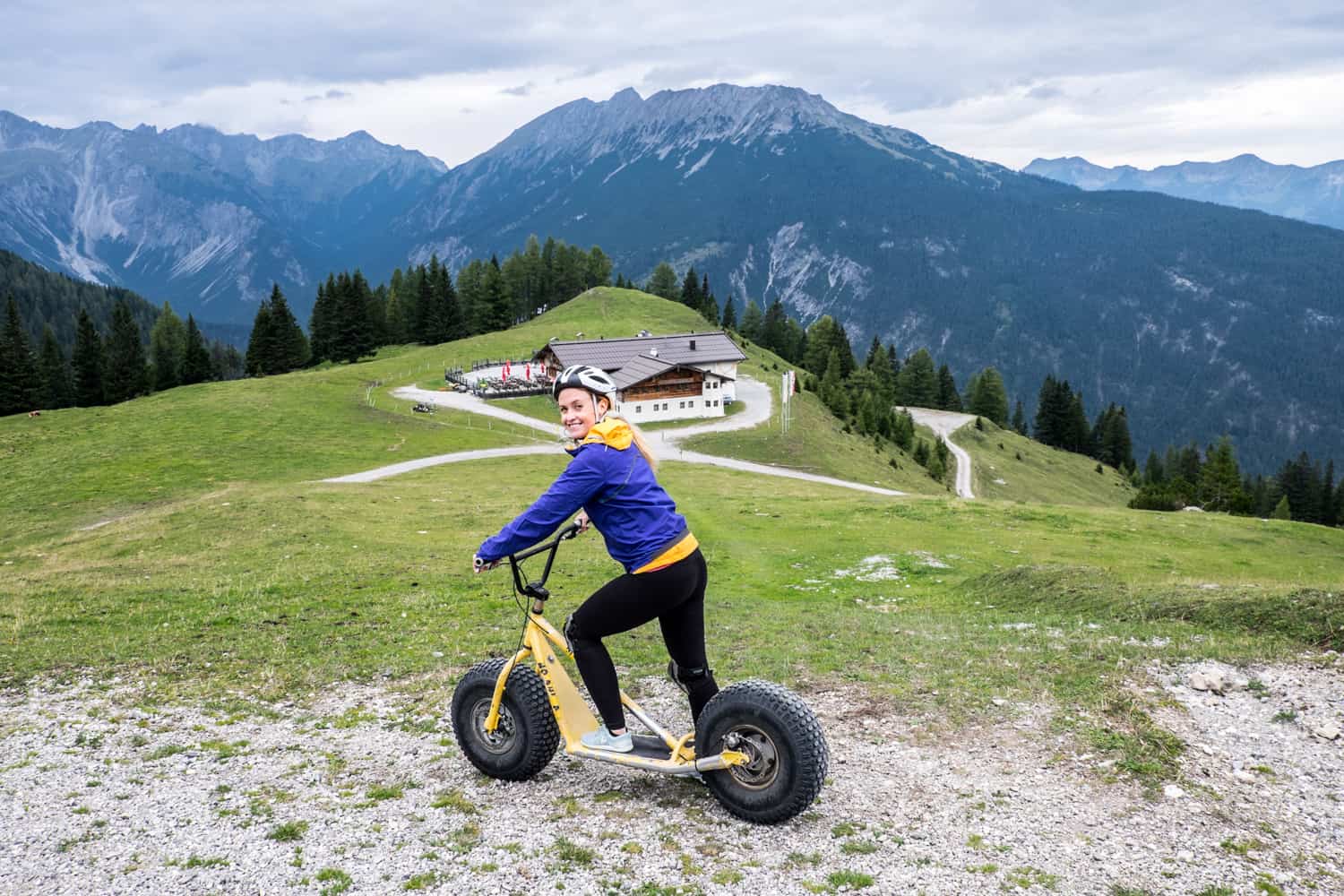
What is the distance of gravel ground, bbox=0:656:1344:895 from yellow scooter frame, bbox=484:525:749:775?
397mm

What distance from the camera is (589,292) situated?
140625 millimetres

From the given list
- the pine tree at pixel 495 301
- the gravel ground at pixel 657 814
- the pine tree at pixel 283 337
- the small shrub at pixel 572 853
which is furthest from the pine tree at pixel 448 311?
the small shrub at pixel 572 853

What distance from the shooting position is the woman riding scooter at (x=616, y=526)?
7.43 meters

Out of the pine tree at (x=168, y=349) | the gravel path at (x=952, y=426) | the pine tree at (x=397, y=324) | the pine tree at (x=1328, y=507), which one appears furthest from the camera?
the pine tree at (x=397, y=324)

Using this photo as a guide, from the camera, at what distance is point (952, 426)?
133 metres

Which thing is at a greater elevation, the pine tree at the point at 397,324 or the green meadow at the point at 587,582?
the pine tree at the point at 397,324

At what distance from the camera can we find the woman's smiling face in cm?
766

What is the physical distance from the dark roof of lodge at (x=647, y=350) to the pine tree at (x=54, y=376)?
65.0 m

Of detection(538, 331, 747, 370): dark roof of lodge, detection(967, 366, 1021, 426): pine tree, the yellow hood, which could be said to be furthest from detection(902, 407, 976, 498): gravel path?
the yellow hood

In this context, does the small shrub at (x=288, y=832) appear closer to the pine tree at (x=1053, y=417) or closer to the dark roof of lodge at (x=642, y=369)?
the dark roof of lodge at (x=642, y=369)

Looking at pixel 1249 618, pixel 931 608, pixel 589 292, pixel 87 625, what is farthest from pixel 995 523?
pixel 589 292

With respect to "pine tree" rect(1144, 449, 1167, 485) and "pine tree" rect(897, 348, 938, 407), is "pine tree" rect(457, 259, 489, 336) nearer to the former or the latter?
"pine tree" rect(897, 348, 938, 407)

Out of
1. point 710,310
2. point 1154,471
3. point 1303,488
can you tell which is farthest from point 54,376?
point 1303,488

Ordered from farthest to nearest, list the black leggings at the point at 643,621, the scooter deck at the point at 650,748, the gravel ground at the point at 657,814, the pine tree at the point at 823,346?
the pine tree at the point at 823,346 → the scooter deck at the point at 650,748 → the black leggings at the point at 643,621 → the gravel ground at the point at 657,814
